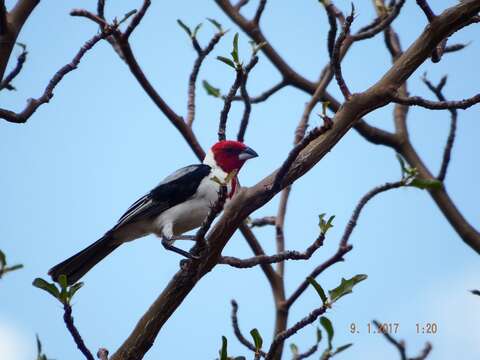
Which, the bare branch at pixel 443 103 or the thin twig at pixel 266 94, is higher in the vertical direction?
the thin twig at pixel 266 94

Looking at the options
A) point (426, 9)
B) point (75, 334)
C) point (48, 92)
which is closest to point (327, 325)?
point (75, 334)

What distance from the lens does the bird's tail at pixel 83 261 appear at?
523cm

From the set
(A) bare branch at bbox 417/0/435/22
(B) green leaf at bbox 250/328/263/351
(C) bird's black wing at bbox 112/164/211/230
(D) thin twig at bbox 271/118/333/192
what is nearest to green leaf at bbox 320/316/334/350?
(B) green leaf at bbox 250/328/263/351

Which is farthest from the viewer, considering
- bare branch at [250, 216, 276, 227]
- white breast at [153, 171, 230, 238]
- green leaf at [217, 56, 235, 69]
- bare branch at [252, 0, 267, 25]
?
bare branch at [252, 0, 267, 25]

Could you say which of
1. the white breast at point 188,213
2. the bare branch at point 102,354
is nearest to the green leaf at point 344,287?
the bare branch at point 102,354

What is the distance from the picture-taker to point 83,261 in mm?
5363

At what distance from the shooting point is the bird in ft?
17.4

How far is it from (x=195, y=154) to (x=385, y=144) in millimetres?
1878

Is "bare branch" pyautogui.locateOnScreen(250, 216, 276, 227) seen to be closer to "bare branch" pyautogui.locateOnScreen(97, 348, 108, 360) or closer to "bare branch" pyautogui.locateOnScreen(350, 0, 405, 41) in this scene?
"bare branch" pyautogui.locateOnScreen(350, 0, 405, 41)

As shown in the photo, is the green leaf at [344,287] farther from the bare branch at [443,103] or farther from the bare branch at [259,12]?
the bare branch at [259,12]

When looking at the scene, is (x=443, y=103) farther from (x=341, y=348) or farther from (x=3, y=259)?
(x=3, y=259)

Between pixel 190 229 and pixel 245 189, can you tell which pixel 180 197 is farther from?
pixel 245 189

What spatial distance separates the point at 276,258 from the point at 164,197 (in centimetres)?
195

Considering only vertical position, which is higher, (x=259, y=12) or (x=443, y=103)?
(x=259, y=12)
